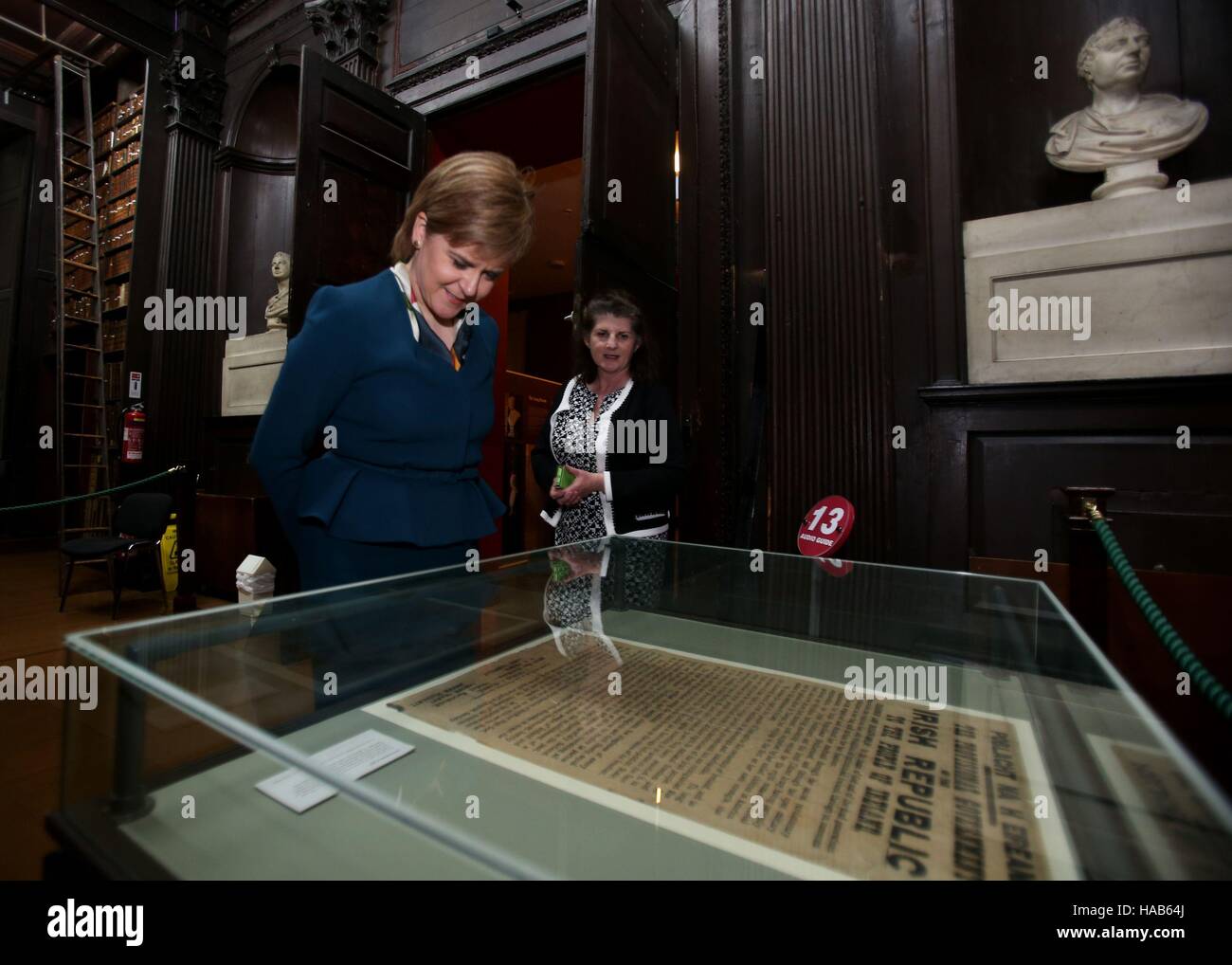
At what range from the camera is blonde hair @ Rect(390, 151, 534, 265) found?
1.23 metres

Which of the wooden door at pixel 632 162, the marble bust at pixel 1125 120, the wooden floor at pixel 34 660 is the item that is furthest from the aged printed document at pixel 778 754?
the marble bust at pixel 1125 120

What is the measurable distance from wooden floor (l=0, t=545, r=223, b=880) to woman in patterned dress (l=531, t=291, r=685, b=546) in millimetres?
1258

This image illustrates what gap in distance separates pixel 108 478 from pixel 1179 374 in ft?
25.9

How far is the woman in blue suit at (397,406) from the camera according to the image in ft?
3.77

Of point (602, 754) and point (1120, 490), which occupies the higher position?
point (1120, 490)

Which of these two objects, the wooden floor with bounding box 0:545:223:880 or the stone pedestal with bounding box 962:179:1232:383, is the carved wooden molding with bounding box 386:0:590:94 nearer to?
the stone pedestal with bounding box 962:179:1232:383

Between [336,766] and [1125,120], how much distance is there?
9.99 ft

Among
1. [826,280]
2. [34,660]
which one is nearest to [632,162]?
[826,280]

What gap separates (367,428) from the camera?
1193mm

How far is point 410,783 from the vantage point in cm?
53

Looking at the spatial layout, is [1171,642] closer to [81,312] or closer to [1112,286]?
[1112,286]

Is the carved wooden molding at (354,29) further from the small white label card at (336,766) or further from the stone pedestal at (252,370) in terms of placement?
the small white label card at (336,766)

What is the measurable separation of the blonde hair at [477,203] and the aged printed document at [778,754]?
0.87 metres
